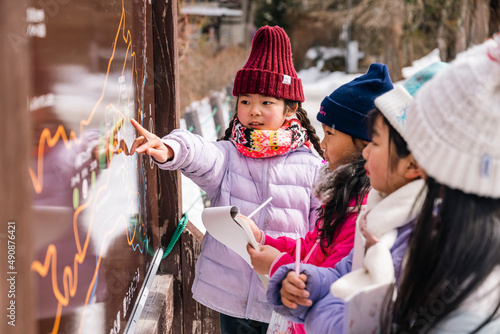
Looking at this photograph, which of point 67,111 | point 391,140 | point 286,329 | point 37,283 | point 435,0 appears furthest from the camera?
point 435,0

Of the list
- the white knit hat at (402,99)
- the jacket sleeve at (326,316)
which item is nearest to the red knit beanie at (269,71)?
the white knit hat at (402,99)

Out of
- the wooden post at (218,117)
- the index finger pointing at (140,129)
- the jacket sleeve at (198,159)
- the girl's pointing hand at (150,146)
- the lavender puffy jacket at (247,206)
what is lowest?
the wooden post at (218,117)

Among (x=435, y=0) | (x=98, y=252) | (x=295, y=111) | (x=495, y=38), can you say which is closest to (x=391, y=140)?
A: (x=495, y=38)

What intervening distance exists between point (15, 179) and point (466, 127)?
82cm

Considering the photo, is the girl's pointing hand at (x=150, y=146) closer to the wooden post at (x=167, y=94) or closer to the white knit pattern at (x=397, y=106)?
the wooden post at (x=167, y=94)

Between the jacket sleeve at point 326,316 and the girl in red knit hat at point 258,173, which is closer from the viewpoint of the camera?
the jacket sleeve at point 326,316

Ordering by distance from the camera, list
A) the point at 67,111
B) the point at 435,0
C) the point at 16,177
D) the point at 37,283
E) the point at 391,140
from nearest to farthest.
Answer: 1. the point at 16,177
2. the point at 37,283
3. the point at 67,111
4. the point at 391,140
5. the point at 435,0

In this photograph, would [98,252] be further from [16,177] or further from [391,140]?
[391,140]

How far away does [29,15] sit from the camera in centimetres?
84

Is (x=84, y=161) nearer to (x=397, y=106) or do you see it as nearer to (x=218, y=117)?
(x=397, y=106)

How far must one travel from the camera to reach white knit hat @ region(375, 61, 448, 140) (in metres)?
1.38

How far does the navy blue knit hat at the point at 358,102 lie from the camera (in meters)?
1.92

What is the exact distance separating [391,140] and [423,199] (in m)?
0.19

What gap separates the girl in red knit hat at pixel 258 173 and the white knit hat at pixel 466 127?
1.12 metres
